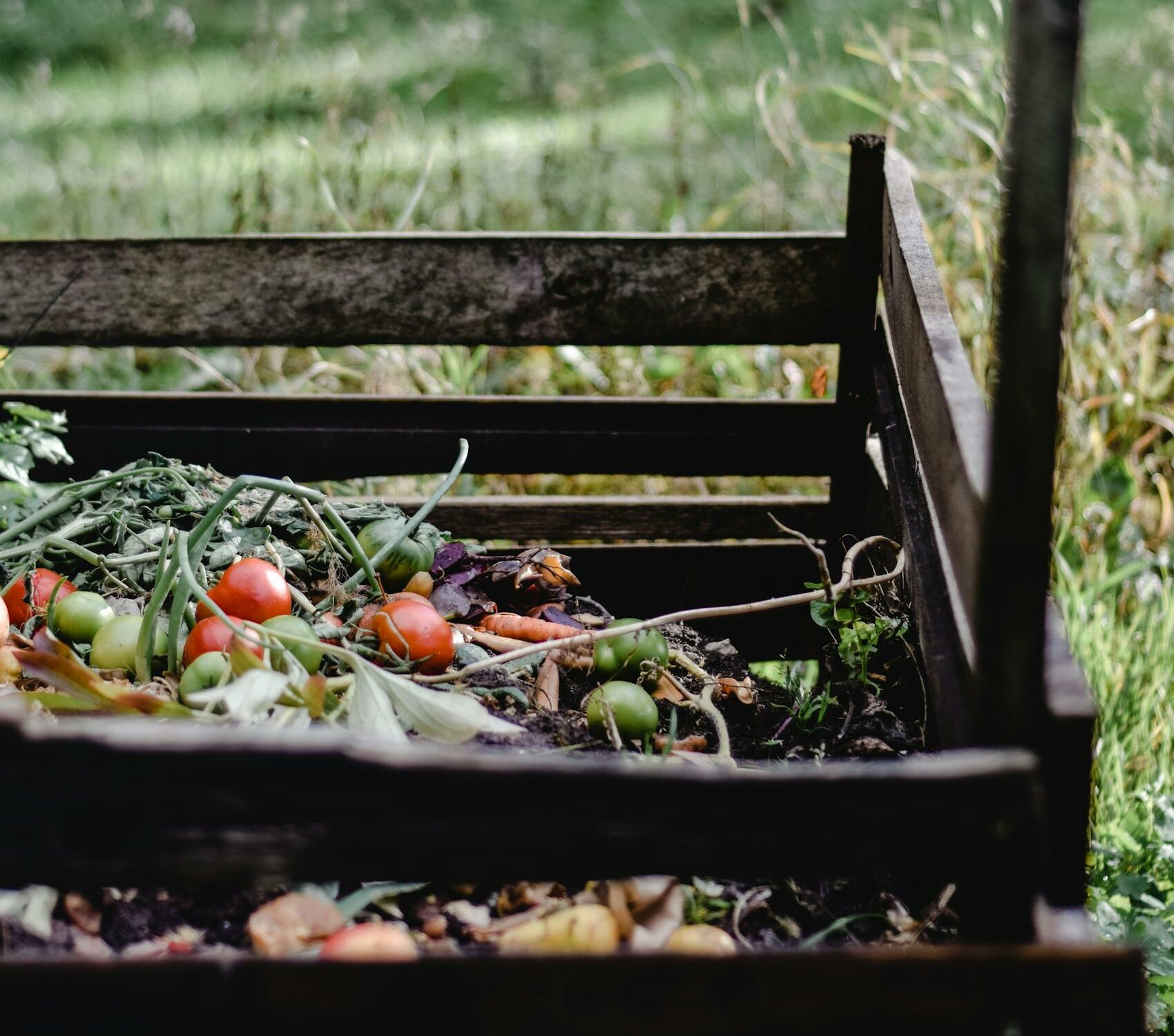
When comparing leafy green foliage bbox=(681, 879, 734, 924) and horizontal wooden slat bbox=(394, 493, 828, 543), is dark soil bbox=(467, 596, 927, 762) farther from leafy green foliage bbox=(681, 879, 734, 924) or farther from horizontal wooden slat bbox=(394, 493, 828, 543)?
horizontal wooden slat bbox=(394, 493, 828, 543)

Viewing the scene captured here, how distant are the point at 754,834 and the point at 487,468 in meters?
1.86

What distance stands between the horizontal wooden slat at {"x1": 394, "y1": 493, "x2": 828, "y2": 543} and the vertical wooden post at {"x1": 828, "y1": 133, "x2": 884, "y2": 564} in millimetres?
130

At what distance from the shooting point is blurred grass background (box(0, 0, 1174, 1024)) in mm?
3137

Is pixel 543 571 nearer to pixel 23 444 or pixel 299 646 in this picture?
pixel 299 646

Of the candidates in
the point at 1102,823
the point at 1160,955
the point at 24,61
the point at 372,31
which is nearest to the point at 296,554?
the point at 1160,955

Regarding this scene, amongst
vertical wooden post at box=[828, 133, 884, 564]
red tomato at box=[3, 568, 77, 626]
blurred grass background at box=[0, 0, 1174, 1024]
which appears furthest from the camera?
blurred grass background at box=[0, 0, 1174, 1024]

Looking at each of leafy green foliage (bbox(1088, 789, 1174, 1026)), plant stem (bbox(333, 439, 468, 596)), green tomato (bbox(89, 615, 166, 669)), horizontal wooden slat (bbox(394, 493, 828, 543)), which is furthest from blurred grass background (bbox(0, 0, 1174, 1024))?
green tomato (bbox(89, 615, 166, 669))

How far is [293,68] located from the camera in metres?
6.61

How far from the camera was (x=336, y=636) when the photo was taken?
5.65 feet

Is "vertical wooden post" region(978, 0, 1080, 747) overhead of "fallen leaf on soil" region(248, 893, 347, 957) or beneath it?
overhead

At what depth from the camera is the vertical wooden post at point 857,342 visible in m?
2.41

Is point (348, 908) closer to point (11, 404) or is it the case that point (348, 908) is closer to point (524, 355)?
point (11, 404)

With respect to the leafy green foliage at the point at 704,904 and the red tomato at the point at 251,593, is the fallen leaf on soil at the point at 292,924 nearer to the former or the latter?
the leafy green foliage at the point at 704,904

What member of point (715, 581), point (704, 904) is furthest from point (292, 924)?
point (715, 581)
